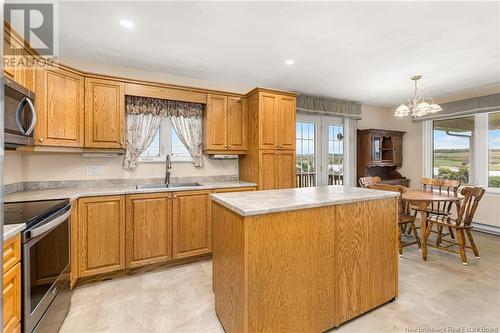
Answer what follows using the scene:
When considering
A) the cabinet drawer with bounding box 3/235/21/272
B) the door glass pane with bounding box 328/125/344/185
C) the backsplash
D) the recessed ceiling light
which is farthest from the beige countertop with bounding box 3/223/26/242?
the door glass pane with bounding box 328/125/344/185

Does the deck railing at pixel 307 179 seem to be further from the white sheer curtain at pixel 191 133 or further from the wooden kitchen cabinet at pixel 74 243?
the wooden kitchen cabinet at pixel 74 243

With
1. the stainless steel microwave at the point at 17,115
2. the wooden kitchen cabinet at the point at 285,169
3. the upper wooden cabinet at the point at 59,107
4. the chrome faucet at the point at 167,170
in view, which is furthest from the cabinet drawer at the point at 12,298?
the wooden kitchen cabinet at the point at 285,169

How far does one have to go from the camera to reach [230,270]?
1642 millimetres

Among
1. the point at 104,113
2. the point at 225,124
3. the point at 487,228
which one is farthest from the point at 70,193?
the point at 487,228

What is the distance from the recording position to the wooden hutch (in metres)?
5.00

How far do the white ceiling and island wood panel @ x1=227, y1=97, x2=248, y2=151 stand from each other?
1.38 feet

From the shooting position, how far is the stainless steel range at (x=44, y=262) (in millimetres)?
1379

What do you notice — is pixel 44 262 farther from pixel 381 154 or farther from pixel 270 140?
pixel 381 154

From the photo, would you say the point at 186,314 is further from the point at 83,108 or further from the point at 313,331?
the point at 83,108

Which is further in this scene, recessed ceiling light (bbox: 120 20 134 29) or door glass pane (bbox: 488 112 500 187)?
door glass pane (bbox: 488 112 500 187)

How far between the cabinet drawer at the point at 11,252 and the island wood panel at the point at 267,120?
2.58 metres

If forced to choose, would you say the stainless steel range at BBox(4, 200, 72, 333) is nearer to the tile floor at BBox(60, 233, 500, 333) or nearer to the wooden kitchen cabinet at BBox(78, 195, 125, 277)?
the tile floor at BBox(60, 233, 500, 333)

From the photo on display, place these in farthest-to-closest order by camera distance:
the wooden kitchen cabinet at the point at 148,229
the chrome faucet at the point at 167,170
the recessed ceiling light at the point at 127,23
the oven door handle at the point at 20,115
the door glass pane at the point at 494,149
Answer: the door glass pane at the point at 494,149 < the chrome faucet at the point at 167,170 < the wooden kitchen cabinet at the point at 148,229 < the recessed ceiling light at the point at 127,23 < the oven door handle at the point at 20,115

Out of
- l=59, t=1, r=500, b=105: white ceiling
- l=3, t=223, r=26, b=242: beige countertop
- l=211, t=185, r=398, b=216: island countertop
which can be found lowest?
l=3, t=223, r=26, b=242: beige countertop
